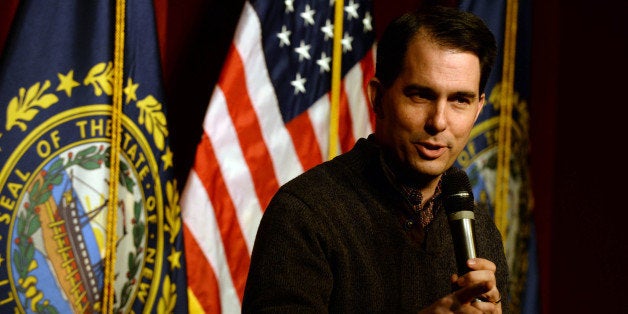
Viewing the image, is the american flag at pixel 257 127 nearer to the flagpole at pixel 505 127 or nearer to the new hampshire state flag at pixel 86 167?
the new hampshire state flag at pixel 86 167

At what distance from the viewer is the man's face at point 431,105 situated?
1255mm

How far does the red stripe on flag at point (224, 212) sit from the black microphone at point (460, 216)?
43.6 inches

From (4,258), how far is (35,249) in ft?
0.25

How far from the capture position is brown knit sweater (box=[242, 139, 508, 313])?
1145 mm

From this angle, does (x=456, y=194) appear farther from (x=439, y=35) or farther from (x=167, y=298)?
(x=167, y=298)

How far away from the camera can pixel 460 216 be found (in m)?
1.14

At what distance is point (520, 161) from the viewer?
105 inches

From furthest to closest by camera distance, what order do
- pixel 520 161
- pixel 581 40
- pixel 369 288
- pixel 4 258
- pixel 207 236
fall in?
pixel 581 40 < pixel 520 161 < pixel 207 236 < pixel 4 258 < pixel 369 288

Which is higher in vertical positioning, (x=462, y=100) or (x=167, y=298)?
(x=462, y=100)

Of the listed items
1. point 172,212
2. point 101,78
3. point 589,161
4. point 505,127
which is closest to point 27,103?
point 101,78

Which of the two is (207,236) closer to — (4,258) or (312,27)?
(4,258)

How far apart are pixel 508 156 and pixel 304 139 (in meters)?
0.76

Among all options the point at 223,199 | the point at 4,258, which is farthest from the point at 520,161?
the point at 4,258

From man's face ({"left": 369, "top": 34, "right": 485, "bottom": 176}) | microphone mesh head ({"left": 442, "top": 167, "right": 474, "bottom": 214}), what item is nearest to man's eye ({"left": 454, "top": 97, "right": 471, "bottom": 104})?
man's face ({"left": 369, "top": 34, "right": 485, "bottom": 176})
